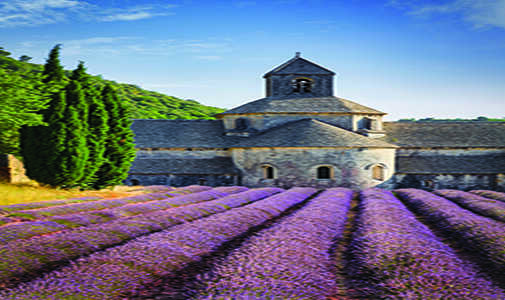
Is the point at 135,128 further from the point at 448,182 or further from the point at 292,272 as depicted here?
the point at 292,272

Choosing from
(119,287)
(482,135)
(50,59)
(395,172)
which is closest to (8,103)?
(50,59)

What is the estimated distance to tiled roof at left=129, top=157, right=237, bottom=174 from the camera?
2880cm

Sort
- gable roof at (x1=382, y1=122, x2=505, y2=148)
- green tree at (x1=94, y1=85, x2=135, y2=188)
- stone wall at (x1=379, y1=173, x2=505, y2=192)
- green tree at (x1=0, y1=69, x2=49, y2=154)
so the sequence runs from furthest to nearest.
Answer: gable roof at (x1=382, y1=122, x2=505, y2=148), stone wall at (x1=379, y1=173, x2=505, y2=192), green tree at (x1=94, y1=85, x2=135, y2=188), green tree at (x1=0, y1=69, x2=49, y2=154)

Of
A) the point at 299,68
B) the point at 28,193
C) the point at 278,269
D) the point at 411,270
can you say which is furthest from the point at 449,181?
the point at 28,193

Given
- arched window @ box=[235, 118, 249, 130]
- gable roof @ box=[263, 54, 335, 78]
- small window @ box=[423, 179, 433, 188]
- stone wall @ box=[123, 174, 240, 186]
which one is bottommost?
small window @ box=[423, 179, 433, 188]

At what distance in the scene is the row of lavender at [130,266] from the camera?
4328 mm

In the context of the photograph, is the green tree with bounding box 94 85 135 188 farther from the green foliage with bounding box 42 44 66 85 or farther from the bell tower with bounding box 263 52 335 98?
the bell tower with bounding box 263 52 335 98

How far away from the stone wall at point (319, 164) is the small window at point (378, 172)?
1.32 ft

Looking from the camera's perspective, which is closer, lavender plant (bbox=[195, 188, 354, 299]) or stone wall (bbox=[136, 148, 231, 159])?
lavender plant (bbox=[195, 188, 354, 299])

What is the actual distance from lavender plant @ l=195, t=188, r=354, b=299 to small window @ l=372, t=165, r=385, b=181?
Answer: 2156cm

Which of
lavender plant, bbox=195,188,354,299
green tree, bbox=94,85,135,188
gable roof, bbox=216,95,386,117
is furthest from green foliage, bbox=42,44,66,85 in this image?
lavender plant, bbox=195,188,354,299

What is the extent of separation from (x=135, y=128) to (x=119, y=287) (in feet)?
99.9

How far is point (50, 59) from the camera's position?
1989 centimetres

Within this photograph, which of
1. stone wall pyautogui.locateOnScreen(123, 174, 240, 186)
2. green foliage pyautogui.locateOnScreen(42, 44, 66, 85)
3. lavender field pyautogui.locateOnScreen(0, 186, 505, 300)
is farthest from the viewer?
stone wall pyautogui.locateOnScreen(123, 174, 240, 186)
